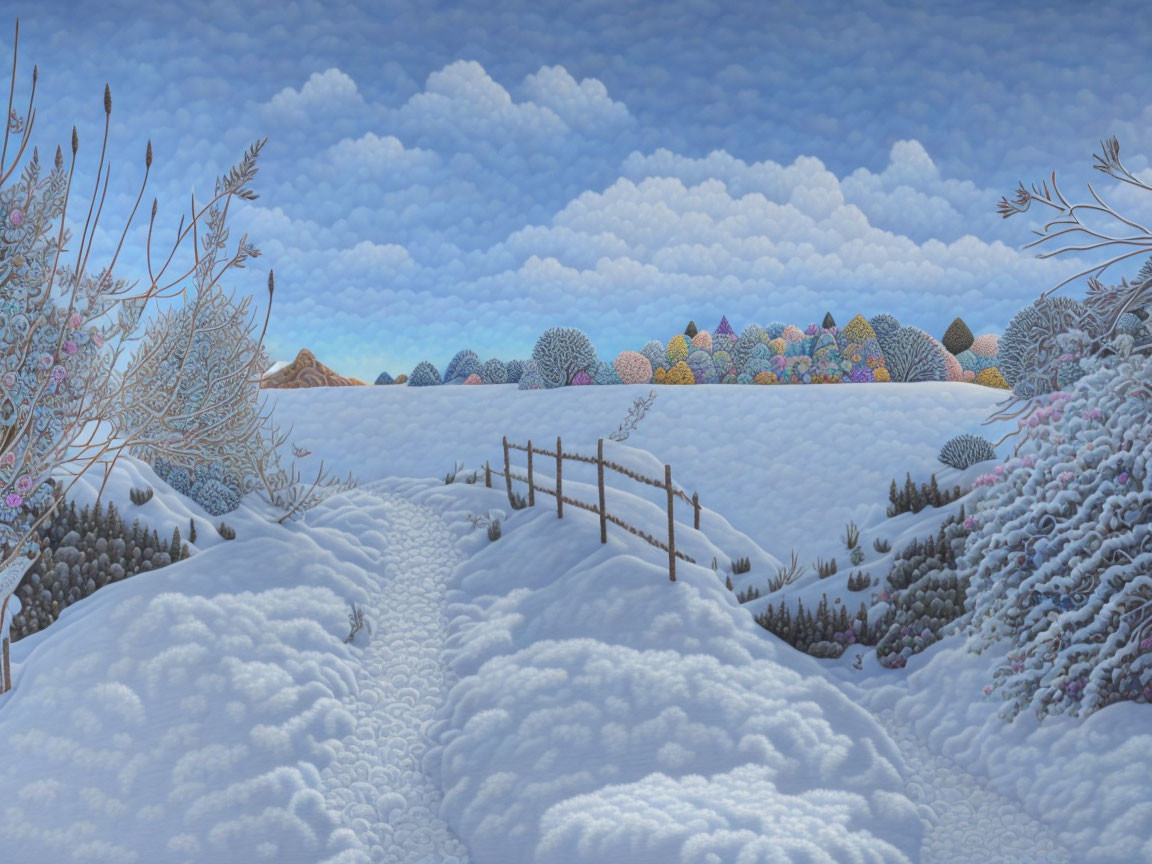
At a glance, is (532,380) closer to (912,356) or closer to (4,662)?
(912,356)

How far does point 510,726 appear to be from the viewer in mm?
6066

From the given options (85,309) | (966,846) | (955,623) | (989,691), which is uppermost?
(85,309)

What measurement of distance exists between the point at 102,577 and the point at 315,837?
3315 millimetres

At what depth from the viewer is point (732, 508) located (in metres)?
10.9

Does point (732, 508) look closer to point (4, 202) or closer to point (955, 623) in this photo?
point (955, 623)

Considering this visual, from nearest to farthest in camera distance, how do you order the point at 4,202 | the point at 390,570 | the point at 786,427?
the point at 4,202, the point at 390,570, the point at 786,427

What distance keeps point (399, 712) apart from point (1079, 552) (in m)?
5.11

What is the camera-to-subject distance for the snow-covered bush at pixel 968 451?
10.3 m

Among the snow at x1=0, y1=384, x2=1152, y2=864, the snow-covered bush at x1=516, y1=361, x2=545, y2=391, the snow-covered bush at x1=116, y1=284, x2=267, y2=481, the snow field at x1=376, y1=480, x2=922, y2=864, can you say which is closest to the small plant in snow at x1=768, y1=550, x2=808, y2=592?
the snow at x1=0, y1=384, x2=1152, y2=864

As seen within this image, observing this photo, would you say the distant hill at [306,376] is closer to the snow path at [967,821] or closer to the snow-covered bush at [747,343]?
the snow-covered bush at [747,343]

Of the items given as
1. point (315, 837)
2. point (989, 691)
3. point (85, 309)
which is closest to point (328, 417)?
point (85, 309)

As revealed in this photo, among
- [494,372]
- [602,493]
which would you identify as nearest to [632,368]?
[494,372]

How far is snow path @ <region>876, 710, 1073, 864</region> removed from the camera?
5.18 metres

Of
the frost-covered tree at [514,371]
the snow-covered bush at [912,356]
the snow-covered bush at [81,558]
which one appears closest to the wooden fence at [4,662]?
the snow-covered bush at [81,558]
